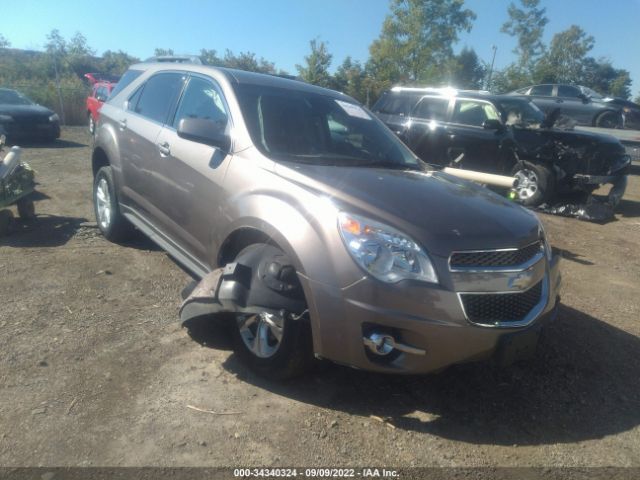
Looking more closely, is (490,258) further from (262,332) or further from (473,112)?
(473,112)

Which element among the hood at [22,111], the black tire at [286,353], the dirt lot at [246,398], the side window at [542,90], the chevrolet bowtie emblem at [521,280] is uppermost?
the side window at [542,90]

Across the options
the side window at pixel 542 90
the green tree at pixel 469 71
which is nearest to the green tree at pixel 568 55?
the green tree at pixel 469 71

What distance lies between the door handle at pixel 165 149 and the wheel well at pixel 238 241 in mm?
1123

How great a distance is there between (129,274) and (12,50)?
198 feet

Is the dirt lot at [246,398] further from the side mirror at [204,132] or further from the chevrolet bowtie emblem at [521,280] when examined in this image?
the side mirror at [204,132]

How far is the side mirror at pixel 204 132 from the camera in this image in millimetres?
3426

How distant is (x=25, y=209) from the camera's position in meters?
6.21

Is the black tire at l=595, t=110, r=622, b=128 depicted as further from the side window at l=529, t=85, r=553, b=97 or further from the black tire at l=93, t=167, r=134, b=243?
the black tire at l=93, t=167, r=134, b=243

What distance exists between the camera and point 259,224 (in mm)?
3043

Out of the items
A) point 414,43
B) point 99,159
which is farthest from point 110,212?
point 414,43

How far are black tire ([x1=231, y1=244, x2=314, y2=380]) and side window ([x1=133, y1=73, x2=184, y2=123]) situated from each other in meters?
1.95

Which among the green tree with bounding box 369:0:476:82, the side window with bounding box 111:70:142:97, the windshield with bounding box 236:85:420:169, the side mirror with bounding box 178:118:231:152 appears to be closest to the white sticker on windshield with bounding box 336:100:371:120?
the windshield with bounding box 236:85:420:169

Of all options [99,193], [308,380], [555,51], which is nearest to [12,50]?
[555,51]

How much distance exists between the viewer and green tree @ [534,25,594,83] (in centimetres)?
4563
